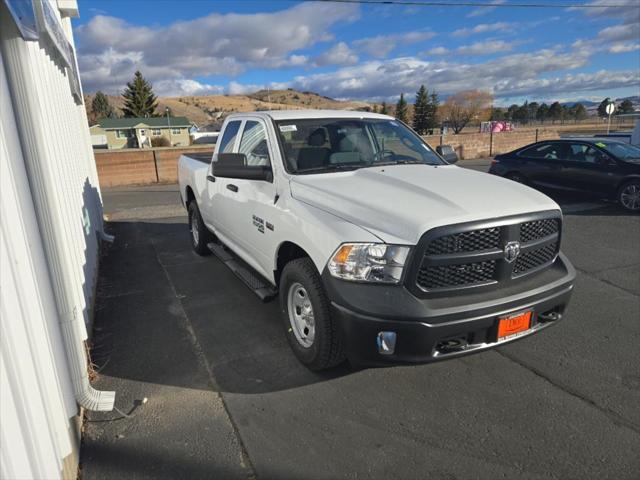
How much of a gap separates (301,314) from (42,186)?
1.94m

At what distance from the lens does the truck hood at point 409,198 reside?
2.80 metres

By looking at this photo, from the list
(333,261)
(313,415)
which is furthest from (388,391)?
(333,261)

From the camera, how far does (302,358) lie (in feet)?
11.2

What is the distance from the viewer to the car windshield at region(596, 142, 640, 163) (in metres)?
9.23

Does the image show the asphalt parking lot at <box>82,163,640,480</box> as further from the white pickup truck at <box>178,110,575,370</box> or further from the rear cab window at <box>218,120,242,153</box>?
the rear cab window at <box>218,120,242,153</box>

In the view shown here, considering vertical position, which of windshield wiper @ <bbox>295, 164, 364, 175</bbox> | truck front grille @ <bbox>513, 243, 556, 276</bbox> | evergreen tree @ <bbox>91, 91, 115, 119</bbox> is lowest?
truck front grille @ <bbox>513, 243, 556, 276</bbox>

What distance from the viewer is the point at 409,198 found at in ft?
10.2

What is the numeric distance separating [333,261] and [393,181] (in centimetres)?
98

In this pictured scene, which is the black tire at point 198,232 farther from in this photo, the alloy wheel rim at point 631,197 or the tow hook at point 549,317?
the alloy wheel rim at point 631,197

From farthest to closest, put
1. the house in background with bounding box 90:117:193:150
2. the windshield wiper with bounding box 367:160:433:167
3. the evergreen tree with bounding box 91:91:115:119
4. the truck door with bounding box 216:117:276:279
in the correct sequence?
1. the evergreen tree with bounding box 91:91:115:119
2. the house in background with bounding box 90:117:193:150
3. the windshield wiper with bounding box 367:160:433:167
4. the truck door with bounding box 216:117:276:279

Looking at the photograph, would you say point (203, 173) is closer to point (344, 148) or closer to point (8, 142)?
point (344, 148)

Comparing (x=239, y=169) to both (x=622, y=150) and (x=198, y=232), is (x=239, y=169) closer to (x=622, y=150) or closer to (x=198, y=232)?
(x=198, y=232)

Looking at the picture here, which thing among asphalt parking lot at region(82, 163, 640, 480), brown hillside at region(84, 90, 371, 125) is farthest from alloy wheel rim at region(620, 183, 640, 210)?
brown hillside at region(84, 90, 371, 125)

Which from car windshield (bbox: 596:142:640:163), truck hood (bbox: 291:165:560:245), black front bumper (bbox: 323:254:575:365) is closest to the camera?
black front bumper (bbox: 323:254:575:365)
